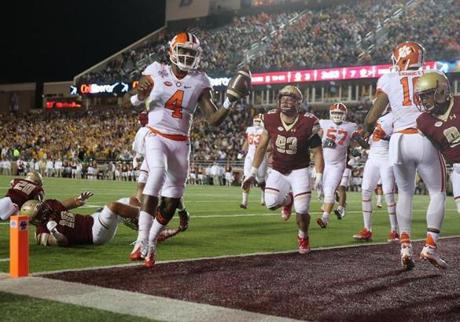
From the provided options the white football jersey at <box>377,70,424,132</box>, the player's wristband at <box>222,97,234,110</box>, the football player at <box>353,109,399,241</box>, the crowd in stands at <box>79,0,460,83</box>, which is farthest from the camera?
the crowd in stands at <box>79,0,460,83</box>

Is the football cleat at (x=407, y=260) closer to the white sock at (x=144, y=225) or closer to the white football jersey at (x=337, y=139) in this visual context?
the white sock at (x=144, y=225)

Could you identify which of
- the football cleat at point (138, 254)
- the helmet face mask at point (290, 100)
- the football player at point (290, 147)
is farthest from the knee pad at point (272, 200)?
the football cleat at point (138, 254)

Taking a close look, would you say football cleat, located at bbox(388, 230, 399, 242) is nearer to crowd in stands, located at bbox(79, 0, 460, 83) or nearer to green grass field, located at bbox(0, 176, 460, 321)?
green grass field, located at bbox(0, 176, 460, 321)

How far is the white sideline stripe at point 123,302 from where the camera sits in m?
4.00

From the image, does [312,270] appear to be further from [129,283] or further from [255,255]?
[129,283]

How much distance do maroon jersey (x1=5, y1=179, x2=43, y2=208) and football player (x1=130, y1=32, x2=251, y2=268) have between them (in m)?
1.44

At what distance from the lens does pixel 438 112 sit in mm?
6148

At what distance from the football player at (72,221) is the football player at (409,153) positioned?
9.01 feet

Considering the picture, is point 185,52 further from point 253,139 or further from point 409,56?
point 253,139

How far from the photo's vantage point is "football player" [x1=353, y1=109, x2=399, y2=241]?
29.1 feet

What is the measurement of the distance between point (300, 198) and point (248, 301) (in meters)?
3.28

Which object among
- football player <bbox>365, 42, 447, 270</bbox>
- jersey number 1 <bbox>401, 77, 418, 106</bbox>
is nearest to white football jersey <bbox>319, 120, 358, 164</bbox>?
football player <bbox>365, 42, 447, 270</bbox>

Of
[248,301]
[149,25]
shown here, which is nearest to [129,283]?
[248,301]

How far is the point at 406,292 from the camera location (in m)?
5.07
